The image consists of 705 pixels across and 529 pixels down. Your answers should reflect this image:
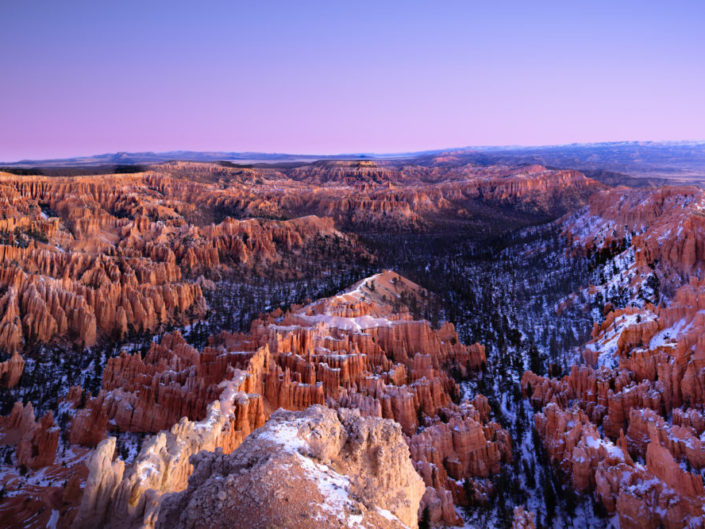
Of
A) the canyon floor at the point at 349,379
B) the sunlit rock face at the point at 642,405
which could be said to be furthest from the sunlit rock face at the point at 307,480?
the sunlit rock face at the point at 642,405

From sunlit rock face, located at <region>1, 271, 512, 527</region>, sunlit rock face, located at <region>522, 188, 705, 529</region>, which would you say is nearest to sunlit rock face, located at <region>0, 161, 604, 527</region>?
sunlit rock face, located at <region>1, 271, 512, 527</region>

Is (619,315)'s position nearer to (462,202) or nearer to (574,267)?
(574,267)

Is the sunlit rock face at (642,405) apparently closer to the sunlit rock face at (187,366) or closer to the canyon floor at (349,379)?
the canyon floor at (349,379)

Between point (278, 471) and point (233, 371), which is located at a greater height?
point (278, 471)

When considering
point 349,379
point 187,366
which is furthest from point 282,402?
point 187,366

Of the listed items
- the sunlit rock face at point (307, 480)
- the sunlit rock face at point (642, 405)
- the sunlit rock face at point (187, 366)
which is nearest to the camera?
the sunlit rock face at point (307, 480)

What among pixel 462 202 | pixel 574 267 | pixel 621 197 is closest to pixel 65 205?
pixel 574 267
